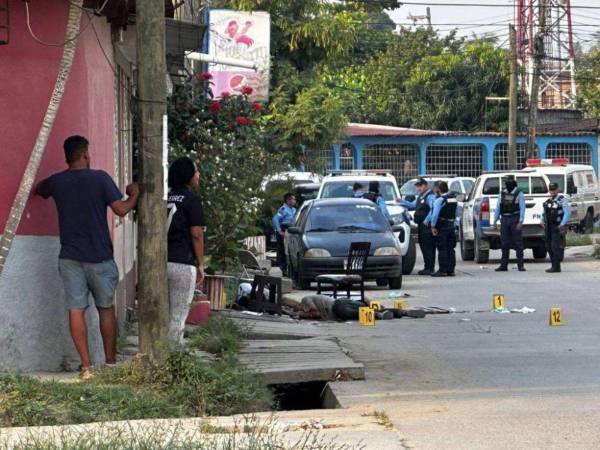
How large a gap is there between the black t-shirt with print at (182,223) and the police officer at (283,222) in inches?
550

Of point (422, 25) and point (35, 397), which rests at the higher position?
point (422, 25)

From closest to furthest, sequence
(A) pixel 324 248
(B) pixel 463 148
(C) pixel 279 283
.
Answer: (C) pixel 279 283, (A) pixel 324 248, (B) pixel 463 148

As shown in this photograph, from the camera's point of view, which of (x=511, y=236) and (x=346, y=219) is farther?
(x=511, y=236)

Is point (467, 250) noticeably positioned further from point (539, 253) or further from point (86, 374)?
point (86, 374)

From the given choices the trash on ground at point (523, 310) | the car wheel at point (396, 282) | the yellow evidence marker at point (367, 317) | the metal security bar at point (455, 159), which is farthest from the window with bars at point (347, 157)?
the yellow evidence marker at point (367, 317)

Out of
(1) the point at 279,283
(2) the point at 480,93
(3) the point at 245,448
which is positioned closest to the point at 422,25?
(2) the point at 480,93

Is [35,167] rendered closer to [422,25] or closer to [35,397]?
[35,397]

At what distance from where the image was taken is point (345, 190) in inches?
1097

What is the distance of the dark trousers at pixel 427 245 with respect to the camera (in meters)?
25.4

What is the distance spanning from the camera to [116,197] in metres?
10.3

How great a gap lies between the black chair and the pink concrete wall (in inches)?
320

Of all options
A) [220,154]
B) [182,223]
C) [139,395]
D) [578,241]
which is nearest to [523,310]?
[220,154]

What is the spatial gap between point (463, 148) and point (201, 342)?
1603 inches

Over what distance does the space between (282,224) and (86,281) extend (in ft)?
51.4
